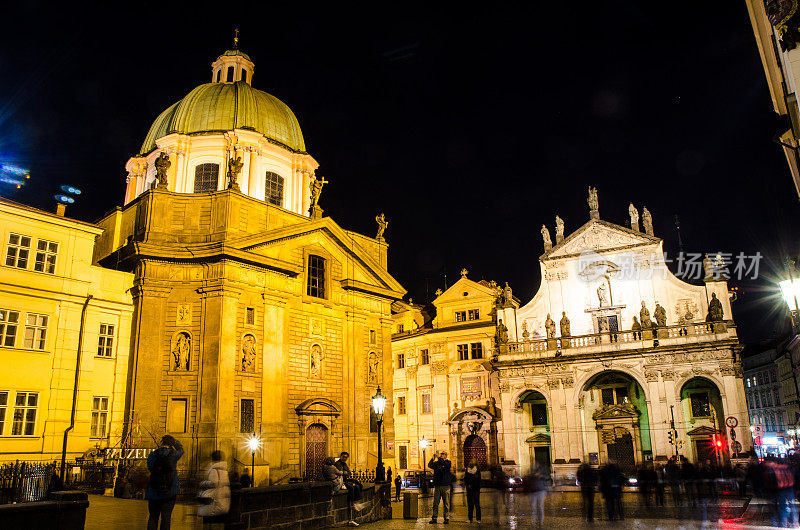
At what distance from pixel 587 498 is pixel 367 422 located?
2034cm

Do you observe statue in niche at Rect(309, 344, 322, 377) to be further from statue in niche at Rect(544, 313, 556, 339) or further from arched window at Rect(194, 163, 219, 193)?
statue in niche at Rect(544, 313, 556, 339)

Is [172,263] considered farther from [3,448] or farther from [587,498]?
[587,498]

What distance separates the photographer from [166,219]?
3225cm

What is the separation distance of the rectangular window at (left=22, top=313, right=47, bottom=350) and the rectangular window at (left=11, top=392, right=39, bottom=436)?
205 cm

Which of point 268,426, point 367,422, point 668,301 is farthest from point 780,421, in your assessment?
point 268,426

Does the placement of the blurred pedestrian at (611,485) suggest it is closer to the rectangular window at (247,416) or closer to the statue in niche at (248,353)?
the rectangular window at (247,416)

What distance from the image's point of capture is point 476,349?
5212 centimetres

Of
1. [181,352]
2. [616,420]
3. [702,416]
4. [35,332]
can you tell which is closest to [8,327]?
[35,332]

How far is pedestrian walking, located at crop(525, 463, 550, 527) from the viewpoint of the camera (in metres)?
18.5

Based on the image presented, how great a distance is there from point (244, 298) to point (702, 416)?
107ft

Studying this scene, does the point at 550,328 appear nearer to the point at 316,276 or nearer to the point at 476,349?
the point at 476,349

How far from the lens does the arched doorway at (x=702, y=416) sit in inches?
1615

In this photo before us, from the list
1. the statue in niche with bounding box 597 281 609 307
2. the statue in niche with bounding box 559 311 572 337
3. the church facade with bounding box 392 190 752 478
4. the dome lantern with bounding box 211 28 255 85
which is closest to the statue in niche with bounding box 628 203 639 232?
the church facade with bounding box 392 190 752 478

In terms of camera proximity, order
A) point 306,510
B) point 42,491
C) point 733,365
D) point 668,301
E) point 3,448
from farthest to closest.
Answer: point 668,301
point 733,365
point 3,448
point 42,491
point 306,510
